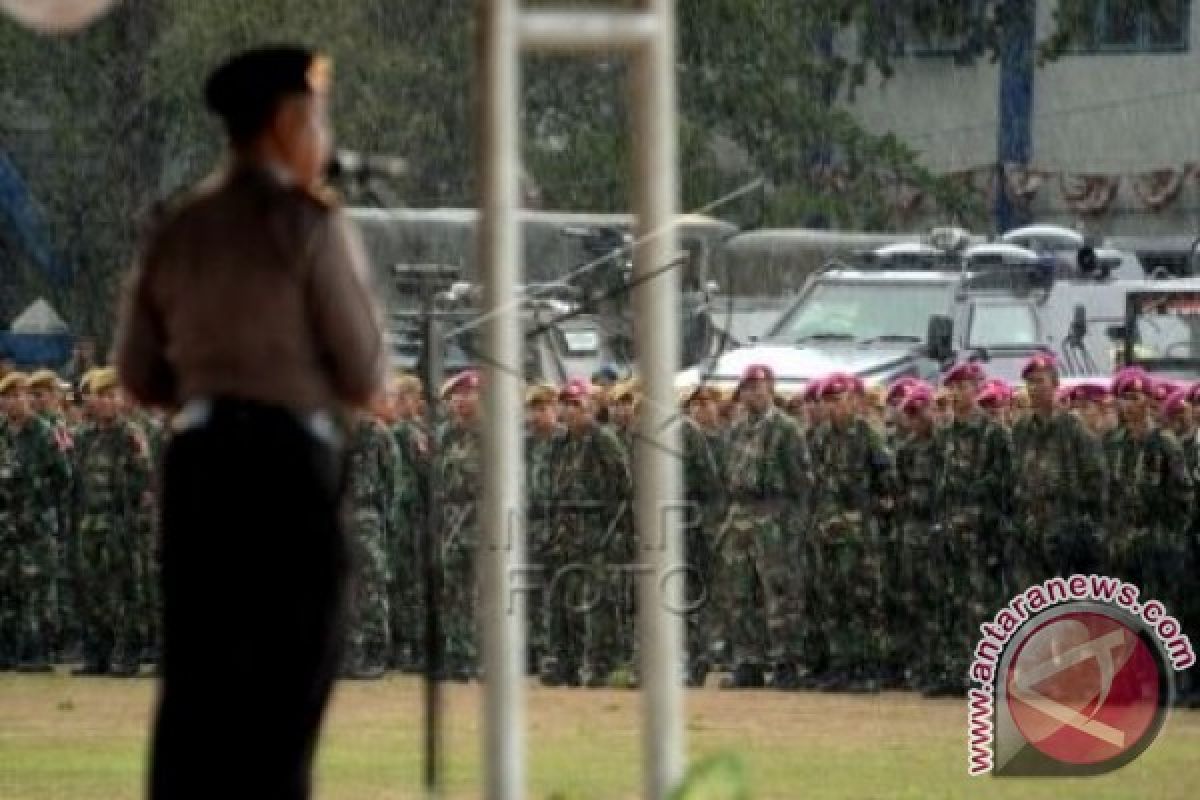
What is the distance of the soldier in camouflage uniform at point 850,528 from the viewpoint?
18453mm

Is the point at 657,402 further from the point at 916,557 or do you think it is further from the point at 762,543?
the point at 762,543

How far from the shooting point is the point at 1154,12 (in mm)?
32719

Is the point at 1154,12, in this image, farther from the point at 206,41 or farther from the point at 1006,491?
the point at 1006,491

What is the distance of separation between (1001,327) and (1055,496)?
582 centimetres

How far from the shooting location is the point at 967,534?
60.2 feet

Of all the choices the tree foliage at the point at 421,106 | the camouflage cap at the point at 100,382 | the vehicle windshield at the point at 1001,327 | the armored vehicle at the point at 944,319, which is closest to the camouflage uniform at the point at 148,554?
the camouflage cap at the point at 100,382

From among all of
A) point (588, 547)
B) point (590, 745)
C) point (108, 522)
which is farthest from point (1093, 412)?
point (108, 522)

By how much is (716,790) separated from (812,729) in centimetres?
885

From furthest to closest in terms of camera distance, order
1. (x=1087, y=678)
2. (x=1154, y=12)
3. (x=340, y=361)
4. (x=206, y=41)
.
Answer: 1. (x=1154, y=12)
2. (x=206, y=41)
3. (x=1087, y=678)
4. (x=340, y=361)

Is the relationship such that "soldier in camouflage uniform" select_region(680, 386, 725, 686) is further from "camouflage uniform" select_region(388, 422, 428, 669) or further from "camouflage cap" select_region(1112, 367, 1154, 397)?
"camouflage cap" select_region(1112, 367, 1154, 397)

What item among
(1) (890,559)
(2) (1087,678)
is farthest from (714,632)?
(2) (1087,678)

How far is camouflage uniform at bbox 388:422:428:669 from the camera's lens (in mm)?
18766

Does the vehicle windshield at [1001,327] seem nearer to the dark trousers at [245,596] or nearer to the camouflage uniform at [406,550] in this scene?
the camouflage uniform at [406,550]

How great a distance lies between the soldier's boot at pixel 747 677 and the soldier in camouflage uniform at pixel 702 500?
0.50 feet
